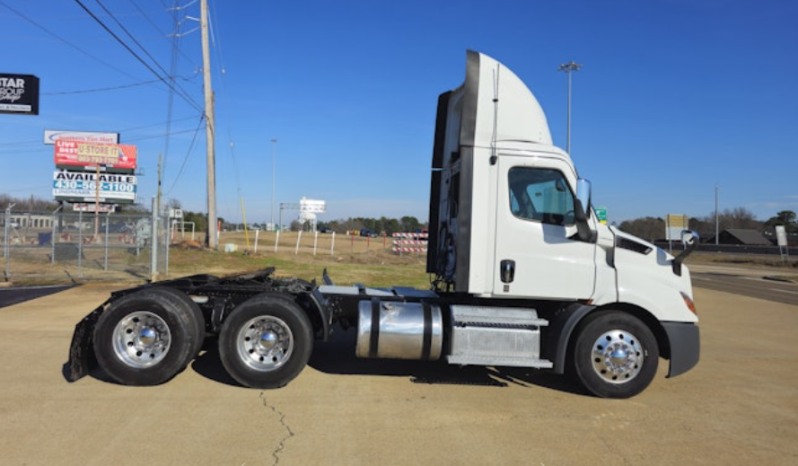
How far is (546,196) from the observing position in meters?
6.14

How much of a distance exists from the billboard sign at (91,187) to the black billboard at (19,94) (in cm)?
1355

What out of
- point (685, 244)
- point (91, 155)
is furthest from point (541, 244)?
point (91, 155)

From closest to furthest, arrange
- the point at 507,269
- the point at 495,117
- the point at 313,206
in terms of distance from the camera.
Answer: the point at 507,269
the point at 495,117
the point at 313,206

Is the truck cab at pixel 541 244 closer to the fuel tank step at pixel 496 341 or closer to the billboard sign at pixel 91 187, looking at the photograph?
the fuel tank step at pixel 496 341

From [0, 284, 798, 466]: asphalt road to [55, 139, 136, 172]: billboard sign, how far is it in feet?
92.0

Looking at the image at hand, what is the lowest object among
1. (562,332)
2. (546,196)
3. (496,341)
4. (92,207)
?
(496,341)

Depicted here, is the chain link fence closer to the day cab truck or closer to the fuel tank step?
the day cab truck

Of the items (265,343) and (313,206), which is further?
(313,206)

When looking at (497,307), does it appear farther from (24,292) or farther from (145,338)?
(24,292)

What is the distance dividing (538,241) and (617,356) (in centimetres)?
154

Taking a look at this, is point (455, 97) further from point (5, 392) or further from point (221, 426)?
point (5, 392)

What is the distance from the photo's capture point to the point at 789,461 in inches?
176

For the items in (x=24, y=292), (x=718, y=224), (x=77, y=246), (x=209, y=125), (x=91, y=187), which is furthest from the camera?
(x=718, y=224)

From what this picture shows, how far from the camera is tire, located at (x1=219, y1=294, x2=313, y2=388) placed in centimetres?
581
